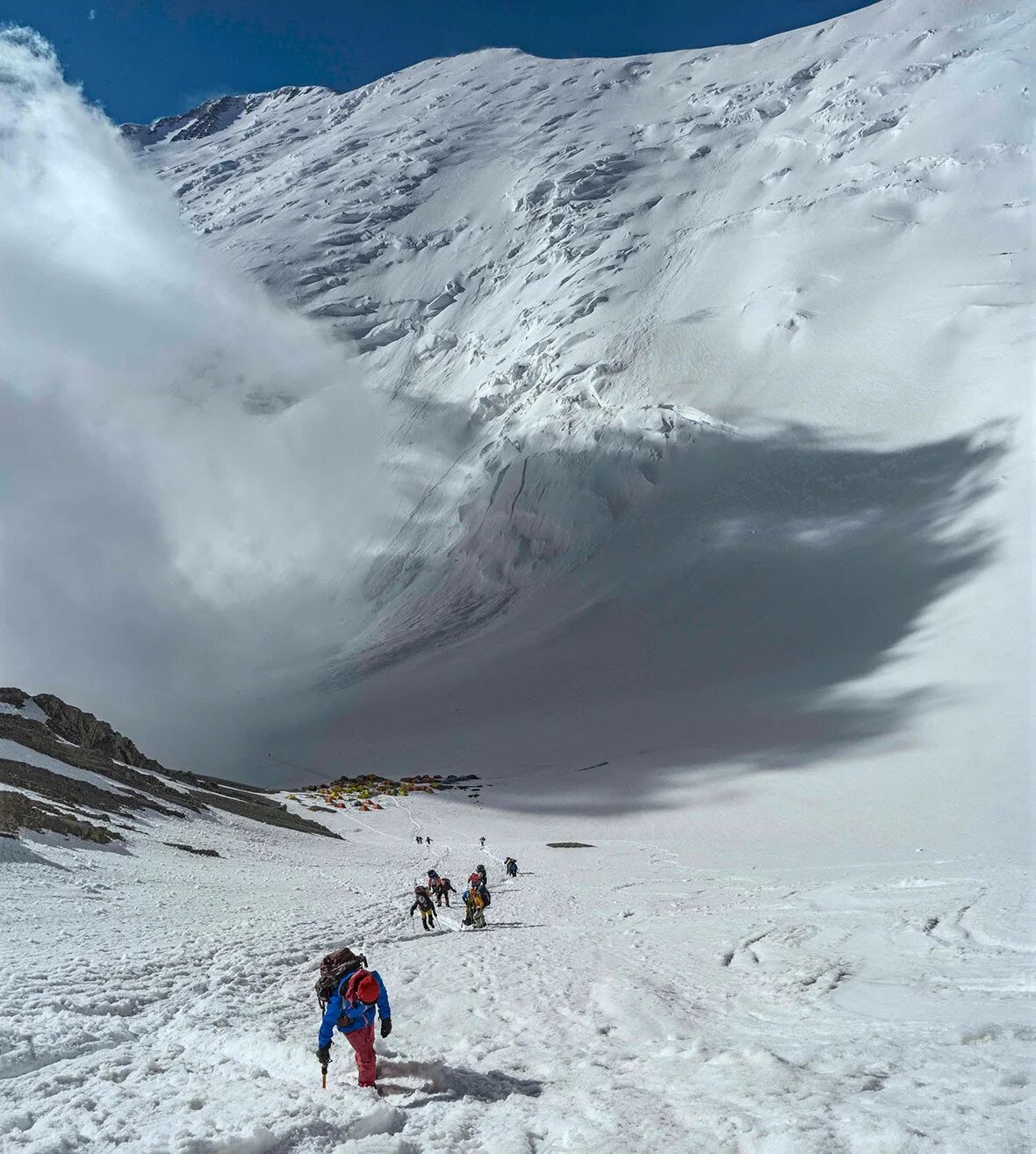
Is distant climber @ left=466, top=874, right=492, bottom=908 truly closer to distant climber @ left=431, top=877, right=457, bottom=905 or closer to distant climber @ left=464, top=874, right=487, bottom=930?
distant climber @ left=464, top=874, right=487, bottom=930

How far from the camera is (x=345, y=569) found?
123m

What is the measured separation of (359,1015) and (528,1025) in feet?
8.15

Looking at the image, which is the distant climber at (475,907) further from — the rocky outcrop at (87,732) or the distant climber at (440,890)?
the rocky outcrop at (87,732)

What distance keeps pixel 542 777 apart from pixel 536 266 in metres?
111

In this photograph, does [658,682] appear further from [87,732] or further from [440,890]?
[440,890]

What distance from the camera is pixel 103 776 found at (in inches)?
1211

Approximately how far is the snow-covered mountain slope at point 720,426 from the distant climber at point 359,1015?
32.8 meters

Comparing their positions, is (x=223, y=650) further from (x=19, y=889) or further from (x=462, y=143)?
(x=462, y=143)

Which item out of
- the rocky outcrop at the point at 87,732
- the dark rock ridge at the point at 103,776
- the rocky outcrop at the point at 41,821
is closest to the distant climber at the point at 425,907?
the rocky outcrop at the point at 41,821

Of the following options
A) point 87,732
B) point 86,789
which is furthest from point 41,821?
point 87,732

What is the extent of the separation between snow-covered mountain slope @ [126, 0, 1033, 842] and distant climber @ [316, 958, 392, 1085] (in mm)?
32815

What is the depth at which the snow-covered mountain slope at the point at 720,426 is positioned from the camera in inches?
2468

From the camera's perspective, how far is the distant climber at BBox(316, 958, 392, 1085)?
20.1 feet

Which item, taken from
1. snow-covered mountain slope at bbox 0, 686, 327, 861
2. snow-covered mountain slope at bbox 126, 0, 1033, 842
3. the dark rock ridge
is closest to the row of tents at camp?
the dark rock ridge
